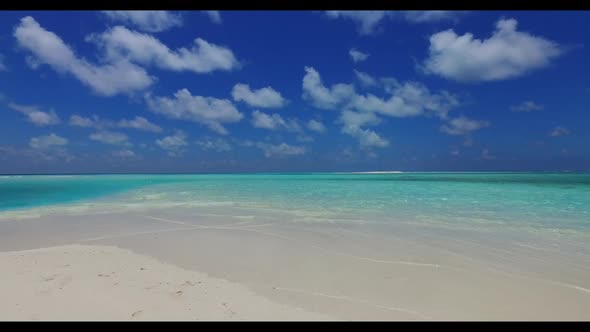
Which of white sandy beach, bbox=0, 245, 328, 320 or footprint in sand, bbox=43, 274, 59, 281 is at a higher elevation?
footprint in sand, bbox=43, 274, 59, 281

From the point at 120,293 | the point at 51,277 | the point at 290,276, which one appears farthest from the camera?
the point at 290,276

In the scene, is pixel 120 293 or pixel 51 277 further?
pixel 51 277

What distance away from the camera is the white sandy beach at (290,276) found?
333cm

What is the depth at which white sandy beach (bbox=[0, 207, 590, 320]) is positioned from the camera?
3.33 metres

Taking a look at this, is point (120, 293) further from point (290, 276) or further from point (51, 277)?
point (290, 276)

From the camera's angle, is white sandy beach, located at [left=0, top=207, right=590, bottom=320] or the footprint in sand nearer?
white sandy beach, located at [left=0, top=207, right=590, bottom=320]

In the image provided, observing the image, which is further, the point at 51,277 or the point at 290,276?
the point at 290,276

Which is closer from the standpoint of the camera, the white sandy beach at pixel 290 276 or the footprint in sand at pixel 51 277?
the white sandy beach at pixel 290 276

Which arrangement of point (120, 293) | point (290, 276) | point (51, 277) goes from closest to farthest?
point (120, 293), point (51, 277), point (290, 276)

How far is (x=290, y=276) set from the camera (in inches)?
175

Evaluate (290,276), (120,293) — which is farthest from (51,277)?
(290,276)
